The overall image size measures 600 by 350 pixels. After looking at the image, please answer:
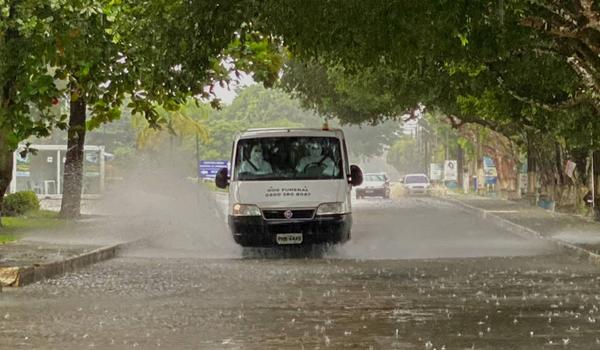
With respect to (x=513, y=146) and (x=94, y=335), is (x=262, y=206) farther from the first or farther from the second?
(x=513, y=146)

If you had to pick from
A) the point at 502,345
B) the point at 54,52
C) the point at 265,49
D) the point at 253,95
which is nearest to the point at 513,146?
the point at 265,49

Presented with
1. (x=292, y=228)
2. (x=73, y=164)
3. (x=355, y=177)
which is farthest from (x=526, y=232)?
(x=73, y=164)

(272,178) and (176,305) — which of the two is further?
(272,178)

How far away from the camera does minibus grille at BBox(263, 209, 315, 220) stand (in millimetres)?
21344

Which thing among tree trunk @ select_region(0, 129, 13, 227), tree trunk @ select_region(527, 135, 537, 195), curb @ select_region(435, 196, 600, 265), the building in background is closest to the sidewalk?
tree trunk @ select_region(0, 129, 13, 227)

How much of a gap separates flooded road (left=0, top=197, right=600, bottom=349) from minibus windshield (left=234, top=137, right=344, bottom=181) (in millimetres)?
1612

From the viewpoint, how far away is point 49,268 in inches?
703

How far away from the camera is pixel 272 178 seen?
21.5 metres

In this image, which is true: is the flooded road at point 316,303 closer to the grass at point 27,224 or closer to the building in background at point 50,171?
the grass at point 27,224

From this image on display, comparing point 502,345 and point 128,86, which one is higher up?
point 128,86

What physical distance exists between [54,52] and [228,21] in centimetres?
503

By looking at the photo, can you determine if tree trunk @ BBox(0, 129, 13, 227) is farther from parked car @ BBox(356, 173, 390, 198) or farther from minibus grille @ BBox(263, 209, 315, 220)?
parked car @ BBox(356, 173, 390, 198)

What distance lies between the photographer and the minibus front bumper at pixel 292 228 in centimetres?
2138

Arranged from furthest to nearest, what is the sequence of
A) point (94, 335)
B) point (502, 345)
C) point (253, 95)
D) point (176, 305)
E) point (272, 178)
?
point (253, 95) < point (272, 178) < point (176, 305) < point (94, 335) < point (502, 345)
